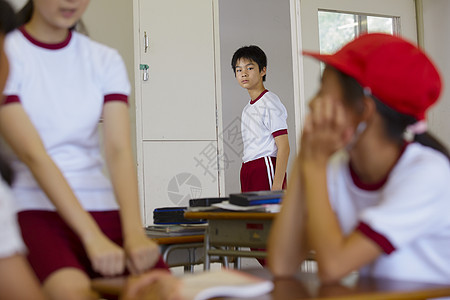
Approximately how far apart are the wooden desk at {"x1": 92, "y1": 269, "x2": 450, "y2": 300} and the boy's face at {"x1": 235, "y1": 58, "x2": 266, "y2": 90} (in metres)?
3.51

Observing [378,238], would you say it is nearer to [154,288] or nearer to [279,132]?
[154,288]

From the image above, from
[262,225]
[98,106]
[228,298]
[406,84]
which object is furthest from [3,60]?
[262,225]

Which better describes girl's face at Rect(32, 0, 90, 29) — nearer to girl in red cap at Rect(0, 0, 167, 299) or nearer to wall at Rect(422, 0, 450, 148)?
girl in red cap at Rect(0, 0, 167, 299)

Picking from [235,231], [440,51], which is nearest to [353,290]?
[235,231]

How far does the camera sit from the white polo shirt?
4.64ft

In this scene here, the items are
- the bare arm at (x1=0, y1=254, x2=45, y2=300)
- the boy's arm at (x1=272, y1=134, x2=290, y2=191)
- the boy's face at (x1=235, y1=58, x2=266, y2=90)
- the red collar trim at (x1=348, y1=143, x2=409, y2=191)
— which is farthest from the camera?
the boy's face at (x1=235, y1=58, x2=266, y2=90)

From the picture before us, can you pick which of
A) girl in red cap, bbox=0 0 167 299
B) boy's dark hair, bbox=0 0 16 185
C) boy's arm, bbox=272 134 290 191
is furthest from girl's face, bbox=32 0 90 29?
boy's arm, bbox=272 134 290 191

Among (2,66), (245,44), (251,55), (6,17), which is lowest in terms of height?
(2,66)

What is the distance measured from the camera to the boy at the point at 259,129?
4.13m

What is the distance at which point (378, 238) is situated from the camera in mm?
1068

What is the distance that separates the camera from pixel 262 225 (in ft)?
7.54

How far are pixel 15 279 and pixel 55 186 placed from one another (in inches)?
13.6

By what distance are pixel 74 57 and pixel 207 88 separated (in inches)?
118

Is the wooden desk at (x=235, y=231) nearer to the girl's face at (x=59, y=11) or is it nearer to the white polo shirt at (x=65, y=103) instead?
the white polo shirt at (x=65, y=103)
